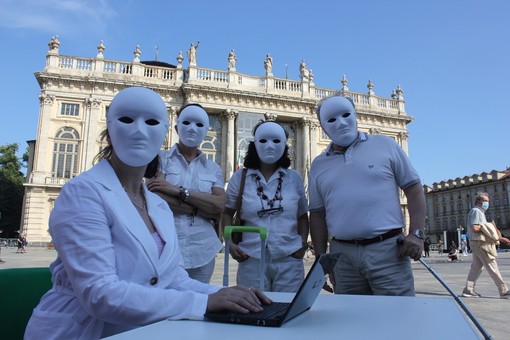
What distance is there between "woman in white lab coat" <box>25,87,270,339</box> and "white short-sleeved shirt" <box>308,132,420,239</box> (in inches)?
59.3

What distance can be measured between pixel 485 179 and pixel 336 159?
77.6m

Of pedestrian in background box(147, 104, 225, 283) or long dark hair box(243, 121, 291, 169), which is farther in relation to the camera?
long dark hair box(243, 121, 291, 169)

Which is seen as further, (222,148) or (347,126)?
(222,148)

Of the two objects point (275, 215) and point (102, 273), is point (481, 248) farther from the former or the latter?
point (102, 273)

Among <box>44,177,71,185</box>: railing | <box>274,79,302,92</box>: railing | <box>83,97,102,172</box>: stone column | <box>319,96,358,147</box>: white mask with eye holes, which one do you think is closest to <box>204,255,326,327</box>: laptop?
<box>319,96,358,147</box>: white mask with eye holes

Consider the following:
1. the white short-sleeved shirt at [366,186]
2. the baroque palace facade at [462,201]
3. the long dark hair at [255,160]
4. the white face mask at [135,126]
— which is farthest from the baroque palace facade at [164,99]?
the baroque palace facade at [462,201]

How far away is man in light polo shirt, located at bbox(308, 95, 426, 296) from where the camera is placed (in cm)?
271

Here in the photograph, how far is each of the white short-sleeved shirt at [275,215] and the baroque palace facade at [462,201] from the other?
60.6 meters

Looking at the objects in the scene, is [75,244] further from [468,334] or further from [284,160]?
[284,160]

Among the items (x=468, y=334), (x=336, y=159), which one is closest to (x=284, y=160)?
(x=336, y=159)

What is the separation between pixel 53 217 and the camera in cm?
135

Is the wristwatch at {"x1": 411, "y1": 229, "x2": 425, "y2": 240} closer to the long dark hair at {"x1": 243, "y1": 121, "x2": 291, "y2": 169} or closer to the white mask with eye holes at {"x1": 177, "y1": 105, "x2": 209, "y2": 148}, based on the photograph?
the long dark hair at {"x1": 243, "y1": 121, "x2": 291, "y2": 169}

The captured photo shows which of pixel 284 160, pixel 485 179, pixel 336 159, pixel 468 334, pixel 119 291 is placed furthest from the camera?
pixel 485 179

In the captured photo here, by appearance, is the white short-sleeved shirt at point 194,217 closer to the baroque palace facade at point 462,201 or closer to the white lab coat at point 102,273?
the white lab coat at point 102,273
